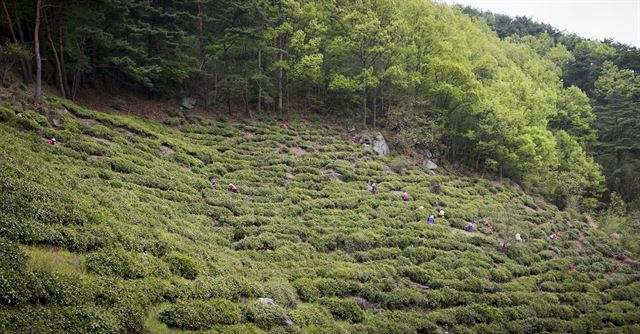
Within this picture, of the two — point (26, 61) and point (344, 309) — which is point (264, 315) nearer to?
point (344, 309)

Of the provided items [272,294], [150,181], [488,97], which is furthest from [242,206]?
[488,97]

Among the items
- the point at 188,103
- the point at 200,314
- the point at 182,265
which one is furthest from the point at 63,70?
the point at 200,314

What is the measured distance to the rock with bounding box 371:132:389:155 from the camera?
40.9 metres

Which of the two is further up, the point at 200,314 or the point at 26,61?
the point at 26,61

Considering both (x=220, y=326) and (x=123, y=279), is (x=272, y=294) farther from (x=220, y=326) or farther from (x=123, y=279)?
(x=123, y=279)

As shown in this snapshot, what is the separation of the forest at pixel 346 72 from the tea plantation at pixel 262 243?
5781 mm

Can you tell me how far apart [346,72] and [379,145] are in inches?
451

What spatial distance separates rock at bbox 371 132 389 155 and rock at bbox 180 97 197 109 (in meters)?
18.1

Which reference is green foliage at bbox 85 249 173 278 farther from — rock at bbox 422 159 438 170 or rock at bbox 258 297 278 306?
rock at bbox 422 159 438 170

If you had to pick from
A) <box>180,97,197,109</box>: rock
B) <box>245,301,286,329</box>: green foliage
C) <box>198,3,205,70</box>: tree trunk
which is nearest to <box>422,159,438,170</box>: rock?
<box>180,97,197,109</box>: rock

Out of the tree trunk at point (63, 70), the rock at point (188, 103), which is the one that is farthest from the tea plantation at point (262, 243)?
the tree trunk at point (63, 70)

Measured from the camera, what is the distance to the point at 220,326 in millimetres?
10852

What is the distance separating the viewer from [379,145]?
41312 millimetres

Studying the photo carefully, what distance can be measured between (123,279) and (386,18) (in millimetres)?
43088
